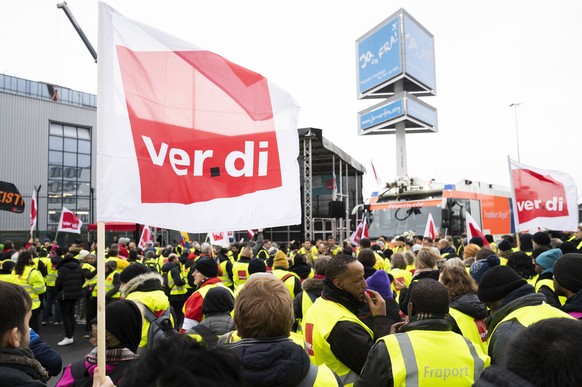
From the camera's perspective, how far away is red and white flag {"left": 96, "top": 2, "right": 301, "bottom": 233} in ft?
10.1

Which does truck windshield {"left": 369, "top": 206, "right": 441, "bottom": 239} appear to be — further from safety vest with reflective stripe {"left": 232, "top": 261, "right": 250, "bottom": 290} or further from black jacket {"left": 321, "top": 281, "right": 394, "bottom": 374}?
black jacket {"left": 321, "top": 281, "right": 394, "bottom": 374}

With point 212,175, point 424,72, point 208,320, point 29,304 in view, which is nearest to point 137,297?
point 208,320

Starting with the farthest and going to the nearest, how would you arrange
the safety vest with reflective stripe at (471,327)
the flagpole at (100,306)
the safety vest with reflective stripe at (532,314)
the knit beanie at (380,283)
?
the knit beanie at (380,283) < the safety vest with reflective stripe at (471,327) < the safety vest with reflective stripe at (532,314) < the flagpole at (100,306)

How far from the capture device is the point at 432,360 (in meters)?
2.49

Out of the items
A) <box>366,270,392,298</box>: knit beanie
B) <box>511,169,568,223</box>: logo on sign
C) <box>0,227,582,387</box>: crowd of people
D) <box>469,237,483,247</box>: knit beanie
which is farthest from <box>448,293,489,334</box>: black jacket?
<box>511,169,568,223</box>: logo on sign

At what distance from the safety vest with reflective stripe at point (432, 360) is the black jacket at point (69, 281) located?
28.1 ft

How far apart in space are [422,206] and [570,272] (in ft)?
40.8

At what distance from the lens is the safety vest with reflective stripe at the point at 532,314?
2.88m

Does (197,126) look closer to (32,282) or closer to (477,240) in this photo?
(32,282)

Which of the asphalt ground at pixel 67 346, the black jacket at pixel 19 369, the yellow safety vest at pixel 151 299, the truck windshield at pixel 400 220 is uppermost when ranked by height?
the truck windshield at pixel 400 220

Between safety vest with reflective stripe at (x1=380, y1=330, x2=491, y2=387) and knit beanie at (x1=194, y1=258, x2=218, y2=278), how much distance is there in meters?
3.45

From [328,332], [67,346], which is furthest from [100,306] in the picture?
[67,346]

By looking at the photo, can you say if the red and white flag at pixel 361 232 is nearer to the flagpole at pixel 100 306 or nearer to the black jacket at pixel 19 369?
the flagpole at pixel 100 306

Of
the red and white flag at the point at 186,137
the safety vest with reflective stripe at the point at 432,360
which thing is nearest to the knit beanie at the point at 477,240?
the red and white flag at the point at 186,137
